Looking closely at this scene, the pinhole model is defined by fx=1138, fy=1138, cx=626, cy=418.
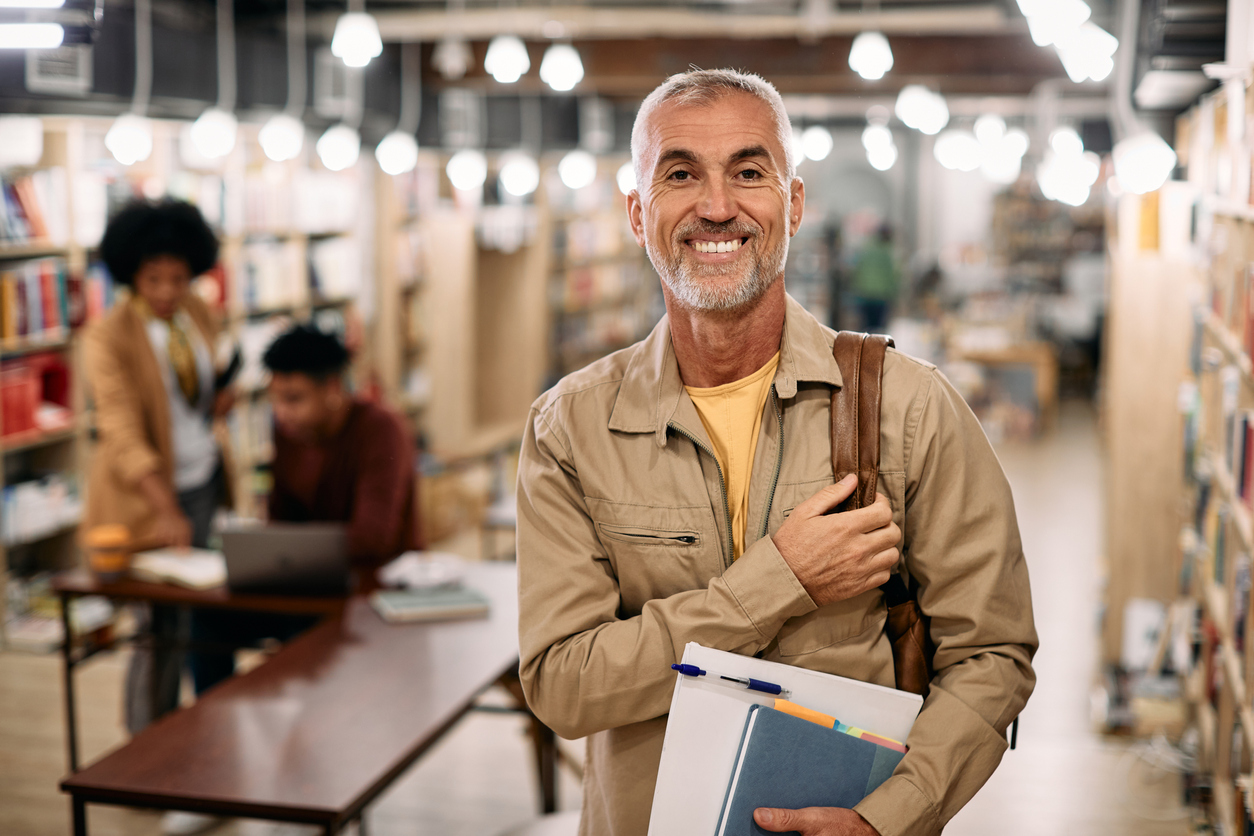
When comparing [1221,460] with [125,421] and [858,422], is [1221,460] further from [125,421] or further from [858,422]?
[125,421]

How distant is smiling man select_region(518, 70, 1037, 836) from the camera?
1.45m

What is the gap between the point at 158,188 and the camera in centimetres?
542

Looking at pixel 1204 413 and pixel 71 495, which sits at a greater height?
pixel 1204 413

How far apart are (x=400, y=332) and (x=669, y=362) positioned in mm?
6100

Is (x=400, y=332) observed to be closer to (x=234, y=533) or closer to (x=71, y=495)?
(x=71, y=495)

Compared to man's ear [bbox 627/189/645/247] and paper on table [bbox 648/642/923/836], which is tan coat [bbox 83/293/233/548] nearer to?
man's ear [bbox 627/189/645/247]

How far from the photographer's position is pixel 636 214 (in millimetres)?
1638

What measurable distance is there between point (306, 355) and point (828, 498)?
2.36 metres

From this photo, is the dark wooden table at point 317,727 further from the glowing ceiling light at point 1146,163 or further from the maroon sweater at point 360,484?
the glowing ceiling light at point 1146,163

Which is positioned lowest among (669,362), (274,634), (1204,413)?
(274,634)

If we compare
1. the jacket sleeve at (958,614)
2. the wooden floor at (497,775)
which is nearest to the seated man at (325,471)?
the wooden floor at (497,775)

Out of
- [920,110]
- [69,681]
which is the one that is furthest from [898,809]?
[920,110]

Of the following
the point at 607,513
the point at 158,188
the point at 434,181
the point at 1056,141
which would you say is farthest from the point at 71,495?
the point at 1056,141

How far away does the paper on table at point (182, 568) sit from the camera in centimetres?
329
